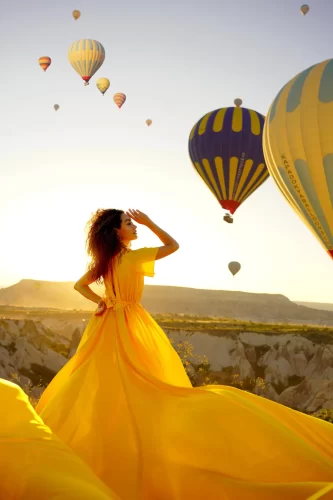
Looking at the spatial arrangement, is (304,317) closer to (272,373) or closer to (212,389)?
(272,373)

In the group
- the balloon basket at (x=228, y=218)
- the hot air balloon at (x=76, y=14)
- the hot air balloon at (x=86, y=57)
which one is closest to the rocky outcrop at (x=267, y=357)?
the balloon basket at (x=228, y=218)

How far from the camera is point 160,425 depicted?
4020 millimetres

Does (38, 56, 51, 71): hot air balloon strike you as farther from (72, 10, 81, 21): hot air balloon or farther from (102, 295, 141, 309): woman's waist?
(102, 295, 141, 309): woman's waist

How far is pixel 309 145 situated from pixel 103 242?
11.1m

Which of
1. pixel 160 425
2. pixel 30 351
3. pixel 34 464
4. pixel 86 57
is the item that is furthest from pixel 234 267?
pixel 34 464

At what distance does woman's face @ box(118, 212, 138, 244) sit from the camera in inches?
205

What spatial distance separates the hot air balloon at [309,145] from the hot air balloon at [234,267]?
2337 centimetres

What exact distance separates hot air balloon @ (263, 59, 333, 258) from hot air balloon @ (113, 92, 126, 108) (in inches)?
1039

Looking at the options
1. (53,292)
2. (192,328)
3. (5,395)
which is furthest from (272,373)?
(53,292)

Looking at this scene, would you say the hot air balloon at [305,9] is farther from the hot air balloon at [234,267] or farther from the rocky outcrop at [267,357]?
the rocky outcrop at [267,357]

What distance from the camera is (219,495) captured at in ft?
10.9

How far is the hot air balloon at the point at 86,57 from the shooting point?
123 feet

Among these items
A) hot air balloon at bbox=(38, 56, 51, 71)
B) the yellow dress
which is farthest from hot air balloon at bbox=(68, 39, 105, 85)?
the yellow dress

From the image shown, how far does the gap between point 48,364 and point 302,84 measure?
11752 millimetres
